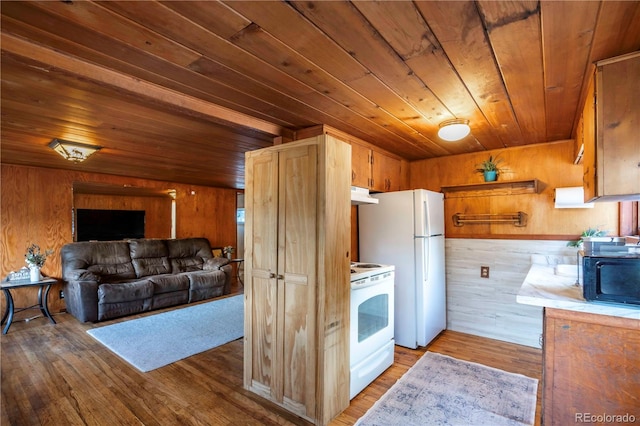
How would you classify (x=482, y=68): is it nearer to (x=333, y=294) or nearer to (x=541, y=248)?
(x=333, y=294)

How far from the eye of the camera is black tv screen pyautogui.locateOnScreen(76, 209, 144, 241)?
17.5 feet

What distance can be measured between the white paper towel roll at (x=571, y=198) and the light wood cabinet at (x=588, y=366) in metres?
1.98

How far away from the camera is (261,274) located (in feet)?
7.58

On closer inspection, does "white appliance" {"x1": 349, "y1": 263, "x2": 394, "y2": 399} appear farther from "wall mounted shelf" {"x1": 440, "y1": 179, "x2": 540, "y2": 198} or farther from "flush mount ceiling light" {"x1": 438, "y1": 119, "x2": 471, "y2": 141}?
"wall mounted shelf" {"x1": 440, "y1": 179, "x2": 540, "y2": 198}

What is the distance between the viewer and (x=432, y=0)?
3.84 feet

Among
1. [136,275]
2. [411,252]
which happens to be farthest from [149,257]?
[411,252]

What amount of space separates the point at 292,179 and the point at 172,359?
2204 mm

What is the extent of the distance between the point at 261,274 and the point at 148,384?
1.34 meters

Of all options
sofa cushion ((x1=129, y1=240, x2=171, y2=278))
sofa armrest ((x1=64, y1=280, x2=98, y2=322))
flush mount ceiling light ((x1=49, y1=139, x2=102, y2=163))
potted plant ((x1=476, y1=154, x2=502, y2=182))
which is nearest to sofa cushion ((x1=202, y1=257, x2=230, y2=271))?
sofa cushion ((x1=129, y1=240, x2=171, y2=278))

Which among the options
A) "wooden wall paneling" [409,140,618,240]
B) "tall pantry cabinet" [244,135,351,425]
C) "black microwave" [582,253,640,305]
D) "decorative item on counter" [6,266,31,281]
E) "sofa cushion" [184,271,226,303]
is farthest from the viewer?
"sofa cushion" [184,271,226,303]

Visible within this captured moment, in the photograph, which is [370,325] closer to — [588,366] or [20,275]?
[588,366]

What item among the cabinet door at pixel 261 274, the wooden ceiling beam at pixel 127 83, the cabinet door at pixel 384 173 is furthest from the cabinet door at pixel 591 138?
the wooden ceiling beam at pixel 127 83


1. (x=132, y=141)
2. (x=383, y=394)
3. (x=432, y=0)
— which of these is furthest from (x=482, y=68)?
(x=132, y=141)

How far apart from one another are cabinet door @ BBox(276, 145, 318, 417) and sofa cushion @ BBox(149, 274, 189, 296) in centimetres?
346
